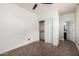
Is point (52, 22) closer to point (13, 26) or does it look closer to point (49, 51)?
point (49, 51)

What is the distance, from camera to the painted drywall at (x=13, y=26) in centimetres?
262

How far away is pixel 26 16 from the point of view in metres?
3.98

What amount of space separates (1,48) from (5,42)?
0.85 feet

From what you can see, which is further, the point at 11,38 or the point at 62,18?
the point at 11,38

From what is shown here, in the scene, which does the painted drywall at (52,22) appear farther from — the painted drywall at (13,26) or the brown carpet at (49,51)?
the painted drywall at (13,26)

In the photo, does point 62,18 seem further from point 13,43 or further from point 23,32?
point 13,43

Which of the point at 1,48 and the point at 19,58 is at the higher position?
the point at 19,58

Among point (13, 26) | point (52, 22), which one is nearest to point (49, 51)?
point (52, 22)

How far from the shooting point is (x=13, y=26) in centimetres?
307

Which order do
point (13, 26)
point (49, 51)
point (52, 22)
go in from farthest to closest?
point (52, 22), point (13, 26), point (49, 51)

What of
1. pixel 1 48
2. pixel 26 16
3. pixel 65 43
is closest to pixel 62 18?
pixel 65 43

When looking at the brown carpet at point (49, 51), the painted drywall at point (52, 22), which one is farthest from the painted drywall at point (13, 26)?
the painted drywall at point (52, 22)

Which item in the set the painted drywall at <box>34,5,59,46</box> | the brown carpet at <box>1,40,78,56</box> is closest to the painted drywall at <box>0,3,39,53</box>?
the brown carpet at <box>1,40,78,56</box>

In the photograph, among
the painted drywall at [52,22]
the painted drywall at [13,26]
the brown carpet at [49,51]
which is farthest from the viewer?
the painted drywall at [52,22]
